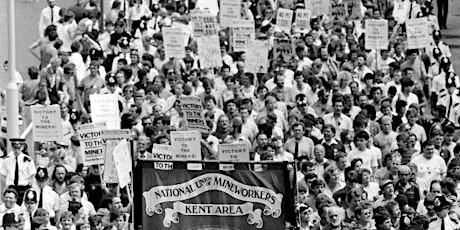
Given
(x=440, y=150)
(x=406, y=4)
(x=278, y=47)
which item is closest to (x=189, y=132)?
(x=440, y=150)

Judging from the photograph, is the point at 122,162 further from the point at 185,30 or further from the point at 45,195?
the point at 185,30

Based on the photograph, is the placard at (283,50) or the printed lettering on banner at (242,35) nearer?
the placard at (283,50)

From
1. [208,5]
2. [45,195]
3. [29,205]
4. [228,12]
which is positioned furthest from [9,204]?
[208,5]

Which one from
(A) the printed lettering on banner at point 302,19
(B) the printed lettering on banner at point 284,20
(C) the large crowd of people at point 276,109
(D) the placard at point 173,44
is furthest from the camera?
(A) the printed lettering on banner at point 302,19

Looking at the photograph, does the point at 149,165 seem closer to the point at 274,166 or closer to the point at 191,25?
the point at 274,166

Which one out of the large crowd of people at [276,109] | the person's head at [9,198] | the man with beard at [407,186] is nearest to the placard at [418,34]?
the large crowd of people at [276,109]

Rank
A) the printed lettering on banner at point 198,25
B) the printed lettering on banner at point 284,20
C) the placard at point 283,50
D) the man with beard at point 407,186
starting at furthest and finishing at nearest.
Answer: the printed lettering on banner at point 284,20 → the printed lettering on banner at point 198,25 → the placard at point 283,50 → the man with beard at point 407,186

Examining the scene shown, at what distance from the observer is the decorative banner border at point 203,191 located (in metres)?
17.9

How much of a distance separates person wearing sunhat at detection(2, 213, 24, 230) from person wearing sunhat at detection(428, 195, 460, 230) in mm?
5203

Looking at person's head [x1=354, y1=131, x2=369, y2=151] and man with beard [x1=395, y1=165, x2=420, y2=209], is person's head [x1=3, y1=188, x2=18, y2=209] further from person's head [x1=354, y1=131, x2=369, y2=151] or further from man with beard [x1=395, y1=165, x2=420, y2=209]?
person's head [x1=354, y1=131, x2=369, y2=151]

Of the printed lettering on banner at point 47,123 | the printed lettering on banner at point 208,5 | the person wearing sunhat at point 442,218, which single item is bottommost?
the person wearing sunhat at point 442,218

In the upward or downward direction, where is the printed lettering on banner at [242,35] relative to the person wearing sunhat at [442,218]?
upward

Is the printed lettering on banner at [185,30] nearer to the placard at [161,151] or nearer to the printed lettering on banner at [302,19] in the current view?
the printed lettering on banner at [302,19]

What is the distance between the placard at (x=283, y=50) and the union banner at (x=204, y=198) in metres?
12.2
